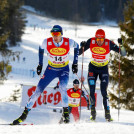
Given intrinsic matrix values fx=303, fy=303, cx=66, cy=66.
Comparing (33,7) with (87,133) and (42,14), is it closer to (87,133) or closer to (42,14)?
(42,14)

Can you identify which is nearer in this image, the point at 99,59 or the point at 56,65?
the point at 56,65

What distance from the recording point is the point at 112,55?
1656cm

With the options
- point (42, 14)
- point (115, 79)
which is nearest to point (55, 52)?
point (115, 79)

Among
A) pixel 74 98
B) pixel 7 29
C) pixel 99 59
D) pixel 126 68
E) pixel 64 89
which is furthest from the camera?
pixel 7 29

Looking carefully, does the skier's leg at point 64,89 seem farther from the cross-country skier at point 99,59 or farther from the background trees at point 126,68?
the background trees at point 126,68

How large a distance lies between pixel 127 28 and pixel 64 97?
35.9 feet

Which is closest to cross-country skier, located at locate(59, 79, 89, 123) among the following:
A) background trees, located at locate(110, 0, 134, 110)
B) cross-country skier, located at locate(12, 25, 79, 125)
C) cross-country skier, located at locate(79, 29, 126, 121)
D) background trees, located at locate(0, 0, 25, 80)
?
cross-country skier, located at locate(79, 29, 126, 121)

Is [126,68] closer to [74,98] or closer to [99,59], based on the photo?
[74,98]

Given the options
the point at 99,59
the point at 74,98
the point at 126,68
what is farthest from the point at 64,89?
the point at 126,68

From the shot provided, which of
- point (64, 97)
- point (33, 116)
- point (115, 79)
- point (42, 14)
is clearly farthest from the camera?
point (42, 14)

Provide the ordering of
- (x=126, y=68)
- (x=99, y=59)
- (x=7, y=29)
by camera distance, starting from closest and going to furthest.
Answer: (x=99, y=59) < (x=126, y=68) < (x=7, y=29)

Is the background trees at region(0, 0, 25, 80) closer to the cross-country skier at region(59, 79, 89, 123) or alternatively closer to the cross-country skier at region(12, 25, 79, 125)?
the cross-country skier at region(59, 79, 89, 123)

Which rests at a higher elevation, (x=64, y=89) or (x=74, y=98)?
(x=64, y=89)

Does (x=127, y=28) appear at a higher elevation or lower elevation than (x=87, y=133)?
higher
